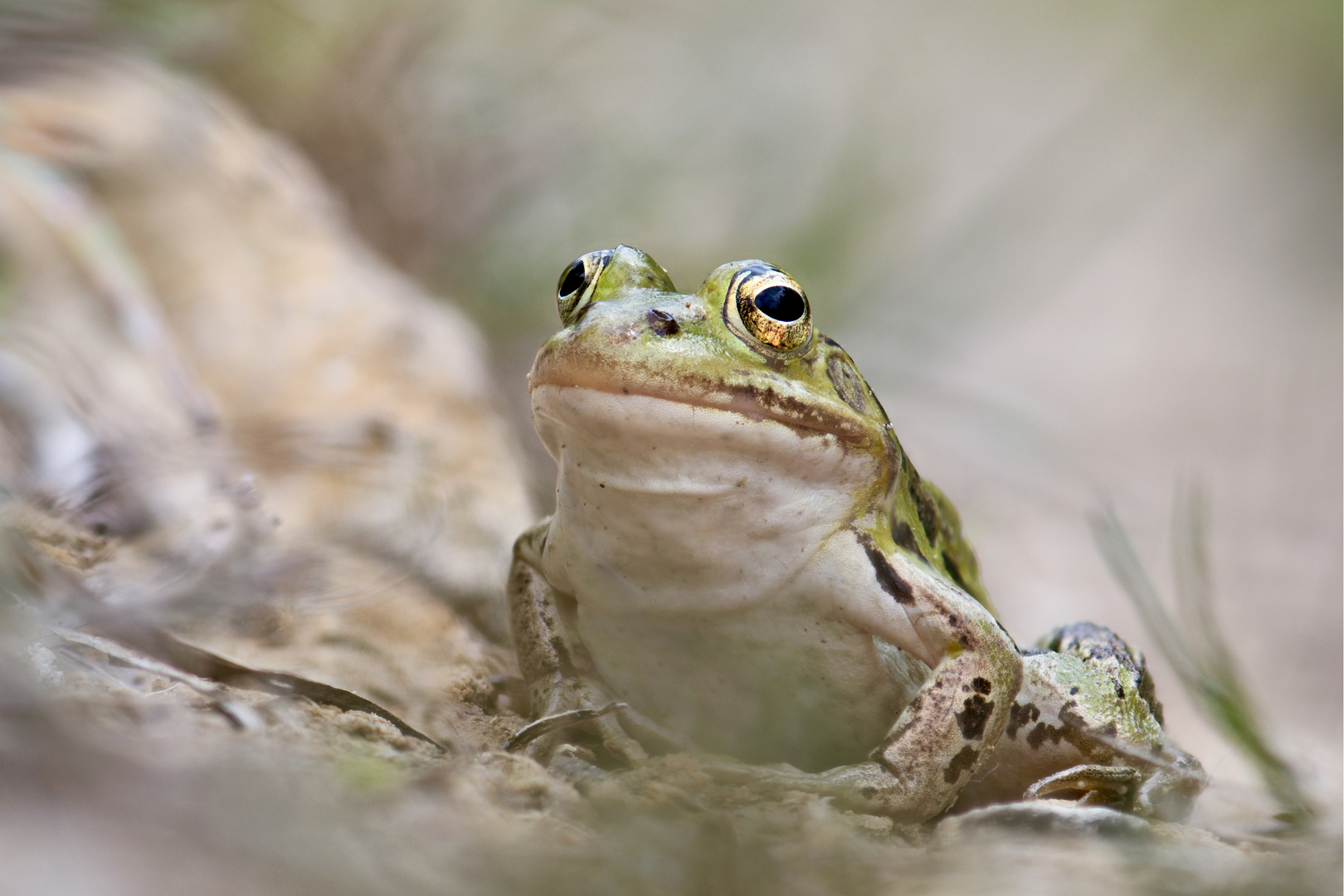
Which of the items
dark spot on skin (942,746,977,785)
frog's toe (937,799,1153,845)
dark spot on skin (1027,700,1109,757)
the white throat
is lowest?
frog's toe (937,799,1153,845)

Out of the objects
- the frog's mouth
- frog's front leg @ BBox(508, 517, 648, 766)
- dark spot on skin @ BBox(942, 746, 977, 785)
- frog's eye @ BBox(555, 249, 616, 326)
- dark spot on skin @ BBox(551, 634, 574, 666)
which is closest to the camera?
the frog's mouth

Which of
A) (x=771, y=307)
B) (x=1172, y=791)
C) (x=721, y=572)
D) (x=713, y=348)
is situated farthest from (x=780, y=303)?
(x=1172, y=791)

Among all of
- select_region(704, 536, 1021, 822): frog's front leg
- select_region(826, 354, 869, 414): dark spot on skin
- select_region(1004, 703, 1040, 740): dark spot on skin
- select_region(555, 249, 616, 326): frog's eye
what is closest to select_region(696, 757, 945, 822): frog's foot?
select_region(704, 536, 1021, 822): frog's front leg

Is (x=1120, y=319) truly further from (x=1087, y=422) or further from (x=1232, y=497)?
(x=1232, y=497)

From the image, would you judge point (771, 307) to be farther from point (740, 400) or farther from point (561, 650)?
point (561, 650)

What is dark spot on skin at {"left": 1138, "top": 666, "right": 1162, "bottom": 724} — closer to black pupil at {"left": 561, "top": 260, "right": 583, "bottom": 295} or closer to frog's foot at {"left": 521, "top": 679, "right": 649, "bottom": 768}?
frog's foot at {"left": 521, "top": 679, "right": 649, "bottom": 768}
